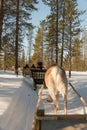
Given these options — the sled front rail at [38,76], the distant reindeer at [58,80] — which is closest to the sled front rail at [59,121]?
the distant reindeer at [58,80]

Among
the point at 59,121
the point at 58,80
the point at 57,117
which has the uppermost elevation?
the point at 58,80

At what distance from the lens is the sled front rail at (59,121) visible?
7.47 metres

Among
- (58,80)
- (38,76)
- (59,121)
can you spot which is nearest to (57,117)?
(59,121)

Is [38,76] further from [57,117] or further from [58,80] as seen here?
[57,117]

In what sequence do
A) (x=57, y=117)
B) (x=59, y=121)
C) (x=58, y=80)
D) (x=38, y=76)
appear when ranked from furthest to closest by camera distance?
(x=38, y=76) < (x=58, y=80) < (x=59, y=121) < (x=57, y=117)

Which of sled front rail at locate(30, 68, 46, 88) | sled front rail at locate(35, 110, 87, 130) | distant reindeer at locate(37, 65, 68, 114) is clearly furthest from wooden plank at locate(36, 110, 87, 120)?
sled front rail at locate(30, 68, 46, 88)

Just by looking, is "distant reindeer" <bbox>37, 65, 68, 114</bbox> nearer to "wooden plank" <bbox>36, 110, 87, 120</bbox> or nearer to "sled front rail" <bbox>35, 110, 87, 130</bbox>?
"sled front rail" <bbox>35, 110, 87, 130</bbox>

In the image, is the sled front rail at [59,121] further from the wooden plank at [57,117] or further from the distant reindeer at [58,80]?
the distant reindeer at [58,80]

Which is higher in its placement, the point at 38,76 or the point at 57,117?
the point at 57,117

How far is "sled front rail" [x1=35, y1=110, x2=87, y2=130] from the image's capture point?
747cm

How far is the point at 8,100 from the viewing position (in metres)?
10.2

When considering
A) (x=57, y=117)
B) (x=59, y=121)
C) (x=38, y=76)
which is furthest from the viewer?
(x=38, y=76)

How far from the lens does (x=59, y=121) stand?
779 centimetres

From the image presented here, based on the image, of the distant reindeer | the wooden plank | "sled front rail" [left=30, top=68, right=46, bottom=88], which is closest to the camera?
the wooden plank
